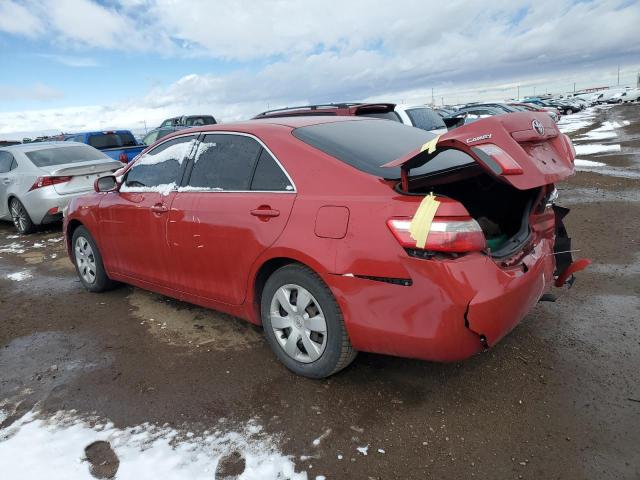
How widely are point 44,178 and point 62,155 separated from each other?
0.92 meters

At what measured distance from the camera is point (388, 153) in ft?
10.1

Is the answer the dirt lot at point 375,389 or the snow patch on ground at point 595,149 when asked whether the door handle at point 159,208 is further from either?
the snow patch on ground at point 595,149

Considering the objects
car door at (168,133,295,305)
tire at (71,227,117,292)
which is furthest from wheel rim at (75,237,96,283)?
car door at (168,133,295,305)

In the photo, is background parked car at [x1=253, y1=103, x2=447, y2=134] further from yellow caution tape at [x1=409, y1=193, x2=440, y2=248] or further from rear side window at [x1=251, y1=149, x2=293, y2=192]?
yellow caution tape at [x1=409, y1=193, x2=440, y2=248]

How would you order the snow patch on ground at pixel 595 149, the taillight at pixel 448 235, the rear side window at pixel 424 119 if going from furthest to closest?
the snow patch on ground at pixel 595 149 < the rear side window at pixel 424 119 < the taillight at pixel 448 235

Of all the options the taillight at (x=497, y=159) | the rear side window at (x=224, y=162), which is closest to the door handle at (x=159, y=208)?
the rear side window at (x=224, y=162)

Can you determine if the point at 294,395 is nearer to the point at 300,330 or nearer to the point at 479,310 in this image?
the point at 300,330

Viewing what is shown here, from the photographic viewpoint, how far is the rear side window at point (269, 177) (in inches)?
120

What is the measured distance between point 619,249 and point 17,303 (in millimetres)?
6267

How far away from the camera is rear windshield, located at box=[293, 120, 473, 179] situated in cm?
284

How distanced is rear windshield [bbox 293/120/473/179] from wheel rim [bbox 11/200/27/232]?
6994mm

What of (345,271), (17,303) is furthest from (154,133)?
(345,271)

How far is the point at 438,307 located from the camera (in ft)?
7.86

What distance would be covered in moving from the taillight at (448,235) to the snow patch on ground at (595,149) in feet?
46.0
